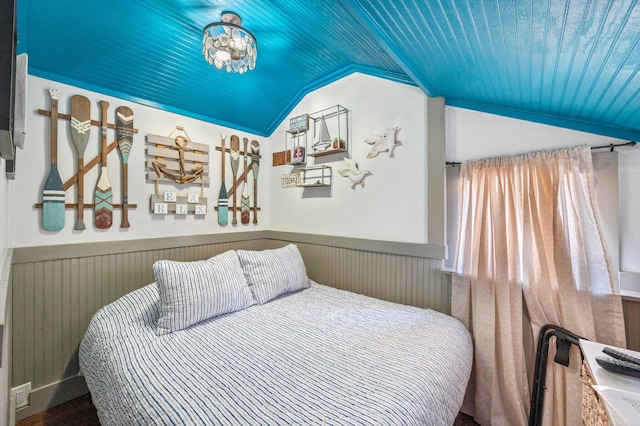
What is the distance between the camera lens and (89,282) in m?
1.96

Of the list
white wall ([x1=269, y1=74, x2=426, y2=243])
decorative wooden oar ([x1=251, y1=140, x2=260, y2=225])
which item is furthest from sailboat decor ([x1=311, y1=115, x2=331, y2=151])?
decorative wooden oar ([x1=251, y1=140, x2=260, y2=225])

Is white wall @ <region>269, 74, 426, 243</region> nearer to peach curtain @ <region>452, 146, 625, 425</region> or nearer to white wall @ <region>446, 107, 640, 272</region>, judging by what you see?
white wall @ <region>446, 107, 640, 272</region>

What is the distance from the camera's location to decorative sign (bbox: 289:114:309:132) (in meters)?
2.71

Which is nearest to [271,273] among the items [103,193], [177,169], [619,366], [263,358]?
[263,358]

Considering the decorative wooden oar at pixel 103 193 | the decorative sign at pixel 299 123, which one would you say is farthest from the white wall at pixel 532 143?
the decorative wooden oar at pixel 103 193

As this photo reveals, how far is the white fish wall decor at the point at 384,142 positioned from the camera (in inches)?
86.9

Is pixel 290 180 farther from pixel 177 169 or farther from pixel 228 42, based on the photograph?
pixel 228 42

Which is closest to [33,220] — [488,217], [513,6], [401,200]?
[401,200]

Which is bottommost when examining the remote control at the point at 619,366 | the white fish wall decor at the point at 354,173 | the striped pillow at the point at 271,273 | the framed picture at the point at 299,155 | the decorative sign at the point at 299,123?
the remote control at the point at 619,366

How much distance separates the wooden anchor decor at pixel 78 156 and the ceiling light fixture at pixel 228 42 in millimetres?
940

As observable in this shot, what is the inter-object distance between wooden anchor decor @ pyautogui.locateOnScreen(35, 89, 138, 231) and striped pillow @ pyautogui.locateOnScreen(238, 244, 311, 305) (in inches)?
40.0

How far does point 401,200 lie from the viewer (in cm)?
220

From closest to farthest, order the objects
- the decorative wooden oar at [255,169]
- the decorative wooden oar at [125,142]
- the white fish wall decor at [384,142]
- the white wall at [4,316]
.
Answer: the white wall at [4,316], the decorative wooden oar at [125,142], the white fish wall decor at [384,142], the decorative wooden oar at [255,169]

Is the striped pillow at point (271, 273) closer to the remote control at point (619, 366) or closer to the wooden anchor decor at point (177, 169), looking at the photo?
the wooden anchor decor at point (177, 169)
